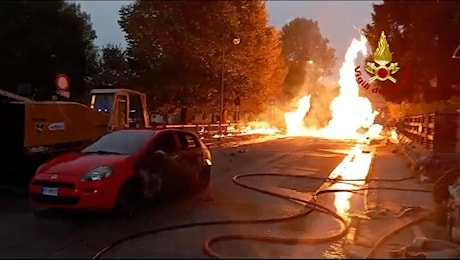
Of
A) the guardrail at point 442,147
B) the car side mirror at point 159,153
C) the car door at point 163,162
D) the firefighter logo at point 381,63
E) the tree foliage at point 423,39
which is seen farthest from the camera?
the firefighter logo at point 381,63

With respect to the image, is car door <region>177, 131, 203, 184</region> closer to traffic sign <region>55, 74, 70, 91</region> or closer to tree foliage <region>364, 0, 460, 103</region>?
traffic sign <region>55, 74, 70, 91</region>

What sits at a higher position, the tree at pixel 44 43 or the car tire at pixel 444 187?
the tree at pixel 44 43

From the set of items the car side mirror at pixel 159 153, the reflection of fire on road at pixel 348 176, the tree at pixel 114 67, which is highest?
the tree at pixel 114 67

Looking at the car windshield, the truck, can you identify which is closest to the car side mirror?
the car windshield

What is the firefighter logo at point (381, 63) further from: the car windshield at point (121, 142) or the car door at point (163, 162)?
the car windshield at point (121, 142)

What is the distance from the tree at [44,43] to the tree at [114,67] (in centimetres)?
35

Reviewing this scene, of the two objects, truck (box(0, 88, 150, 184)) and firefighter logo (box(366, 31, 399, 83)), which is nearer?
truck (box(0, 88, 150, 184))

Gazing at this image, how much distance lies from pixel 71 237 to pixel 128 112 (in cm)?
1048

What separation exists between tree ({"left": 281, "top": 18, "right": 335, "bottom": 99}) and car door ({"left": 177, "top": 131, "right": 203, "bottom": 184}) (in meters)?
2.67

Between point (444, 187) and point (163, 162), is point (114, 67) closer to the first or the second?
point (163, 162)

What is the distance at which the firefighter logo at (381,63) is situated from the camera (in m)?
21.3

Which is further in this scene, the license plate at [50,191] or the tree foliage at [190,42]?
the license plate at [50,191]

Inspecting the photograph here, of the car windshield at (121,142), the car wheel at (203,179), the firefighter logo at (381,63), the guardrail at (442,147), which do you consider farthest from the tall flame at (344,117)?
the car windshield at (121,142)

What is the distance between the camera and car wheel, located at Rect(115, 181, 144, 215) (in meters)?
9.30
